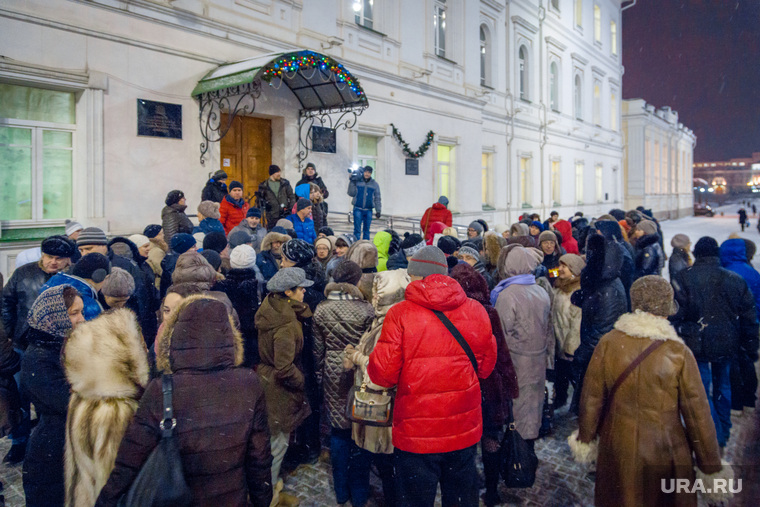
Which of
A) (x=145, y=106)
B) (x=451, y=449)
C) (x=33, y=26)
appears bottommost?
(x=451, y=449)

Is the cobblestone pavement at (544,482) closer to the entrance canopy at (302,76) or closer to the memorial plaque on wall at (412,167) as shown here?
the entrance canopy at (302,76)

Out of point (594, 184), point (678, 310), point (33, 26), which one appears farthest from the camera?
point (594, 184)

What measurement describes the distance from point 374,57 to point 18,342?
10781 mm

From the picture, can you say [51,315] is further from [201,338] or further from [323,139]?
[323,139]

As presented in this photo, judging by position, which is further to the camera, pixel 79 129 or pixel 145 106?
pixel 145 106

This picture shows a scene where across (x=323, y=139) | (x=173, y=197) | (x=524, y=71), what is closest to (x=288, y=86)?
(x=323, y=139)

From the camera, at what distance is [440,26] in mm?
16031

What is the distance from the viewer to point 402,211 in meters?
14.5

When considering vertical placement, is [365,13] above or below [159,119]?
above

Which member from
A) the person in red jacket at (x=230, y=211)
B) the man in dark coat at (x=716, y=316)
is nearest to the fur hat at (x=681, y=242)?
the man in dark coat at (x=716, y=316)

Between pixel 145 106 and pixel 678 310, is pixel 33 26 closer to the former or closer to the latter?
pixel 145 106

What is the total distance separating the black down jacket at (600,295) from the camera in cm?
471

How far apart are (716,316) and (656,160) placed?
1700 inches

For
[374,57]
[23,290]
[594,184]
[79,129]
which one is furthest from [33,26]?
[594,184]
